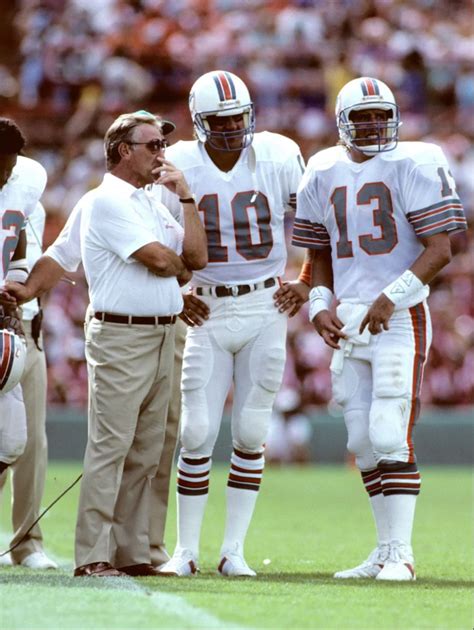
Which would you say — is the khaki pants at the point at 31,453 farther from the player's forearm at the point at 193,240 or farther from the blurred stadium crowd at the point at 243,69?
the blurred stadium crowd at the point at 243,69

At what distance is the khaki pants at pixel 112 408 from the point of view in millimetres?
5852

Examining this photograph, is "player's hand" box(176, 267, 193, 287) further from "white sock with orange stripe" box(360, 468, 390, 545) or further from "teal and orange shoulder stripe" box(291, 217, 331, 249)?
"white sock with orange stripe" box(360, 468, 390, 545)

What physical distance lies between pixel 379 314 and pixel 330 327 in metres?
0.31

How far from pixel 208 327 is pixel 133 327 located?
0.59 m

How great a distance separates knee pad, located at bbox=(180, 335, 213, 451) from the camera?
20.7ft

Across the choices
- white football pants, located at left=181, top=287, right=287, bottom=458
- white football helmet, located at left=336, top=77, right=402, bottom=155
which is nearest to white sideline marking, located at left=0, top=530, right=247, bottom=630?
white football pants, located at left=181, top=287, right=287, bottom=458

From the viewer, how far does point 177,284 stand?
19.7 feet

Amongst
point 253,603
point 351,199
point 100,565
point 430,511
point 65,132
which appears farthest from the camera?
point 65,132

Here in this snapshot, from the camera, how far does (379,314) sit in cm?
605

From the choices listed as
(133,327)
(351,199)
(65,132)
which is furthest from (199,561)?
(65,132)

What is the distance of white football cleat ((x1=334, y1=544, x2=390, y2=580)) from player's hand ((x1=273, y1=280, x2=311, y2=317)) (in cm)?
120

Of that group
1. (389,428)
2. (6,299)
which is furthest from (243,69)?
(389,428)

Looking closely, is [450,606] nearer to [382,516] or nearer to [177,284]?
[382,516]

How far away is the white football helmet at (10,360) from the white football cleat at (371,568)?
1691 millimetres
